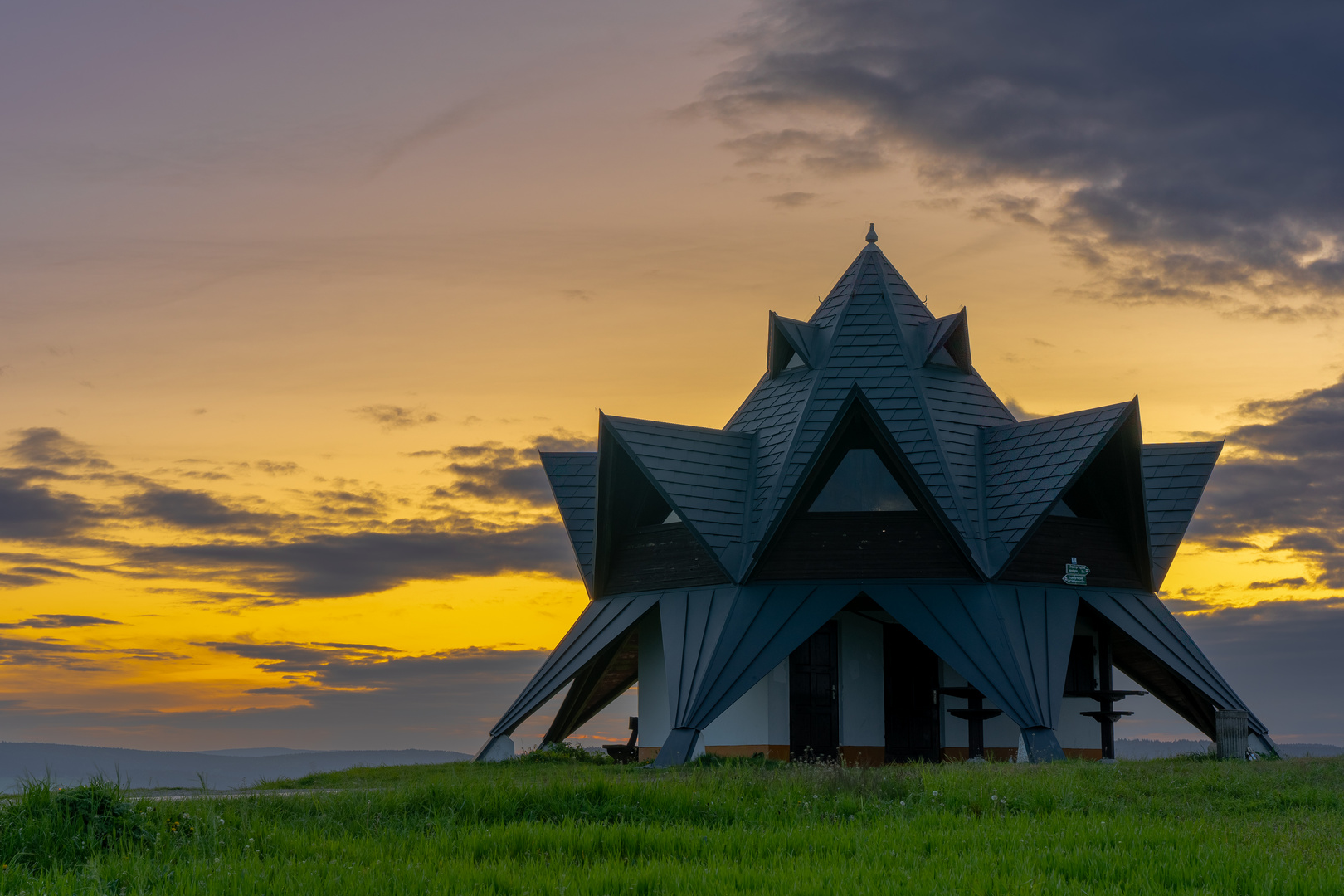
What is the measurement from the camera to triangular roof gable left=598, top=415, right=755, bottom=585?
87.2 ft

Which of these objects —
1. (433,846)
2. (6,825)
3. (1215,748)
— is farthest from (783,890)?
(1215,748)

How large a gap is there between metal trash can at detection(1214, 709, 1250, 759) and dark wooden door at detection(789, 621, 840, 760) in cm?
758

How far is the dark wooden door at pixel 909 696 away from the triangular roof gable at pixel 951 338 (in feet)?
22.2

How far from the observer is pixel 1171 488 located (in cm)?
3000

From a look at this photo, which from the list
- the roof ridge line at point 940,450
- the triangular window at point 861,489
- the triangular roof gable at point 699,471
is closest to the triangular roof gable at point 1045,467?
the roof ridge line at point 940,450

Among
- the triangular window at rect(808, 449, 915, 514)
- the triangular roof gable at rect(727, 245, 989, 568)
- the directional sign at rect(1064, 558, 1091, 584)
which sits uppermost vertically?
the triangular roof gable at rect(727, 245, 989, 568)

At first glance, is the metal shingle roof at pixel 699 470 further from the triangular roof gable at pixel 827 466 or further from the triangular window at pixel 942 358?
the triangular window at pixel 942 358

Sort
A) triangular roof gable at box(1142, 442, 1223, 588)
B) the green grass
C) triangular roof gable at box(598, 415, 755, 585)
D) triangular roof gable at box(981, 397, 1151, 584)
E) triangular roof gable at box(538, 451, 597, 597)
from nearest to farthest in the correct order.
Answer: the green grass
triangular roof gable at box(981, 397, 1151, 584)
triangular roof gable at box(598, 415, 755, 585)
triangular roof gable at box(1142, 442, 1223, 588)
triangular roof gable at box(538, 451, 597, 597)

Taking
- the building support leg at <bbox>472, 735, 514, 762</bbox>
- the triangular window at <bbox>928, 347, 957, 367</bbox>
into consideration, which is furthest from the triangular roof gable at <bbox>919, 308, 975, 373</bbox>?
the building support leg at <bbox>472, 735, 514, 762</bbox>

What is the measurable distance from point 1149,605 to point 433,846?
21309 mm

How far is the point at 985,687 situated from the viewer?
24516mm

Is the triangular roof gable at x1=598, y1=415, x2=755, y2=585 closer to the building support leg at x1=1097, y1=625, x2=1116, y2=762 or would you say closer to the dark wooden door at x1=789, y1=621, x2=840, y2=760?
the dark wooden door at x1=789, y1=621, x2=840, y2=760

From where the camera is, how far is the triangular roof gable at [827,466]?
25859 millimetres

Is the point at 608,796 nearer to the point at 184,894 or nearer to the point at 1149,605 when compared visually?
the point at 184,894
